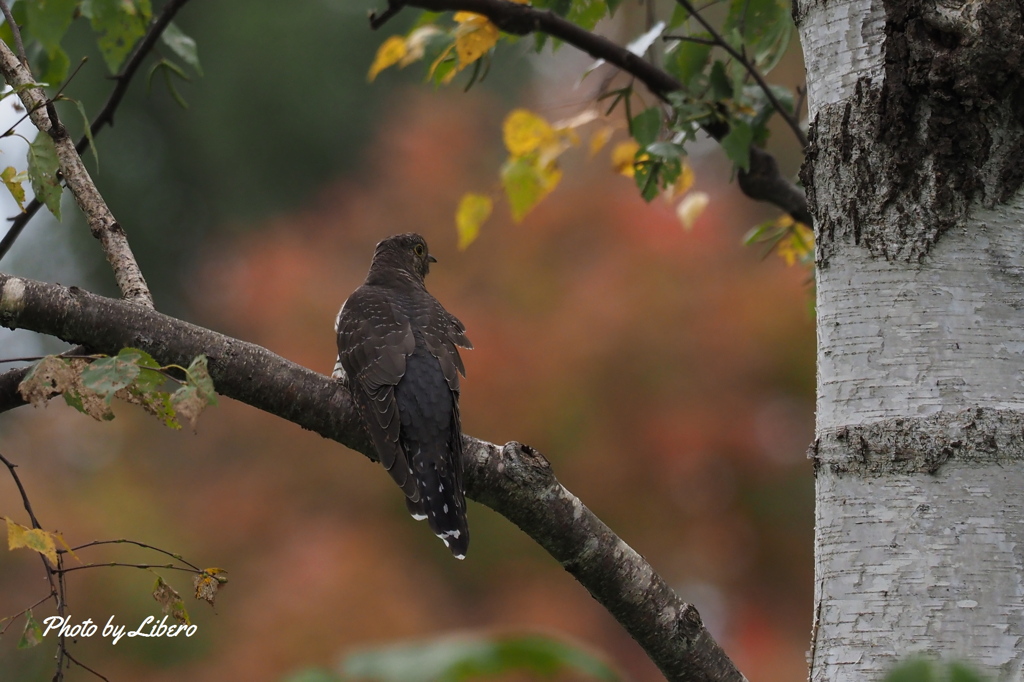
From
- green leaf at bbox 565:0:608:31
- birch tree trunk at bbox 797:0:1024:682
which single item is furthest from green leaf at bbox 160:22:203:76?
birch tree trunk at bbox 797:0:1024:682

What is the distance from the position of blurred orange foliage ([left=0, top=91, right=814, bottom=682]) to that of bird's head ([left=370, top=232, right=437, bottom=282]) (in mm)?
5320

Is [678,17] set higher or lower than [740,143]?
higher

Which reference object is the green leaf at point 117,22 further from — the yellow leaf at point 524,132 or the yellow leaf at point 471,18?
the yellow leaf at point 524,132

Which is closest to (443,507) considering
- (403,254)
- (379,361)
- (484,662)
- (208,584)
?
(379,361)

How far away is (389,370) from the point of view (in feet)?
10.1

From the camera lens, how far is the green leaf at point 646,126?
9.50ft

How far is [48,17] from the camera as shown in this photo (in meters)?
1.55

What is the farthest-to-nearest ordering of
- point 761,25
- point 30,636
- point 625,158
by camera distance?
point 625,158 < point 761,25 < point 30,636

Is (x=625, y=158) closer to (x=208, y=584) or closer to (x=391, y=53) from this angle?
(x=391, y=53)

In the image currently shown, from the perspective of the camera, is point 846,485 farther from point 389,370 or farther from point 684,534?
point 684,534

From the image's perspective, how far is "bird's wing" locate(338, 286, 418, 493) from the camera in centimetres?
270

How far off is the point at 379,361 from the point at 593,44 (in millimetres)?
1228

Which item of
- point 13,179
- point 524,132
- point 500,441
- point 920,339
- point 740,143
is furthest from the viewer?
point 500,441

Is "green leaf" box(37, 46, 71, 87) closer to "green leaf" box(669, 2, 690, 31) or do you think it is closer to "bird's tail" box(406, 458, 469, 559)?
"bird's tail" box(406, 458, 469, 559)
